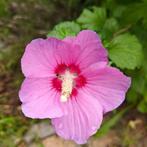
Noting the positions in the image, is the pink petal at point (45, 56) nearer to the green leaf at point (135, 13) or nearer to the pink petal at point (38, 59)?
the pink petal at point (38, 59)

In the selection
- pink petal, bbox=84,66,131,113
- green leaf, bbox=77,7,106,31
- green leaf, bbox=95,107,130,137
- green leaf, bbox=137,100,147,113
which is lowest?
green leaf, bbox=95,107,130,137

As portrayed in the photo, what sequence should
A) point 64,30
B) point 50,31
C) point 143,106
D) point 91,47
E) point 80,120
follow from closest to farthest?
point 91,47 < point 80,120 < point 64,30 < point 50,31 < point 143,106

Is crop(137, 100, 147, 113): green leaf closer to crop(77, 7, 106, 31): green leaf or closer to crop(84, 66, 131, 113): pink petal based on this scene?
crop(77, 7, 106, 31): green leaf

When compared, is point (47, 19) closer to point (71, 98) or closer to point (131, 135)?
point (131, 135)

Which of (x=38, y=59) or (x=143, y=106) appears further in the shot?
(x=143, y=106)

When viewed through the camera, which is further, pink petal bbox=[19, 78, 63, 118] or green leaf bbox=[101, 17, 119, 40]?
green leaf bbox=[101, 17, 119, 40]

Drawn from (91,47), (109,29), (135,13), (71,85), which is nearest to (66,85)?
(71,85)

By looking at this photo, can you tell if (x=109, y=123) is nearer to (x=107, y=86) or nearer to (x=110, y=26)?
(x=110, y=26)

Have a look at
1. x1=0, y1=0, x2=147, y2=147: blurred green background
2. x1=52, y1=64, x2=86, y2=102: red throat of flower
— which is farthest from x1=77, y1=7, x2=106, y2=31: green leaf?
x1=52, y1=64, x2=86, y2=102: red throat of flower

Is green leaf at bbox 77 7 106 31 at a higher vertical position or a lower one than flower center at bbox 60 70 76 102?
lower
